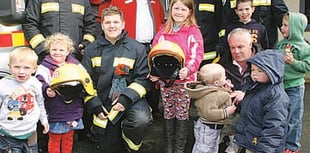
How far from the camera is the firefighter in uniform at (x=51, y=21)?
4.80 m

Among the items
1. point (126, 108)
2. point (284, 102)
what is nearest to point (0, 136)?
point (126, 108)

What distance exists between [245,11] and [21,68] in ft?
6.89

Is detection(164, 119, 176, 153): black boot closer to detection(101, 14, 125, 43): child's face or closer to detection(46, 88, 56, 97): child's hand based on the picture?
detection(101, 14, 125, 43): child's face

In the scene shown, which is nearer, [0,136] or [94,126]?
[0,136]

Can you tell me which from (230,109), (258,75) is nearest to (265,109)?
(258,75)

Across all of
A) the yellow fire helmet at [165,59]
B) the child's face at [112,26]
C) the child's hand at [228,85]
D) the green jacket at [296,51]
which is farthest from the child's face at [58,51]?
the green jacket at [296,51]

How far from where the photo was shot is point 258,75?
3826 millimetres

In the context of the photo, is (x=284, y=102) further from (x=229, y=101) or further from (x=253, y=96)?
(x=229, y=101)

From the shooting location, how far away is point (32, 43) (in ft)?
15.8

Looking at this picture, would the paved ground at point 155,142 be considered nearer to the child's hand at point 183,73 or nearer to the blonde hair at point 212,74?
the child's hand at point 183,73

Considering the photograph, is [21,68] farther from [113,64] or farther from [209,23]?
[209,23]

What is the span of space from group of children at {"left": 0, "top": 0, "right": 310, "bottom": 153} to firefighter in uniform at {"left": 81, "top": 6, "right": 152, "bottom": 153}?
0.61ft

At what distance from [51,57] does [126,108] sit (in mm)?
802

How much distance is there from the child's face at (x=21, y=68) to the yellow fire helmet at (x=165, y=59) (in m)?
1.05
